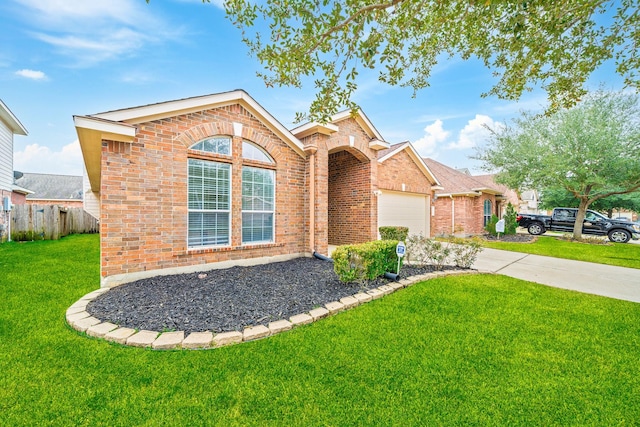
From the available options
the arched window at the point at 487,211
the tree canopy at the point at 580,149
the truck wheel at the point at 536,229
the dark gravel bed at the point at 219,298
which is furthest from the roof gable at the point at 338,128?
the truck wheel at the point at 536,229

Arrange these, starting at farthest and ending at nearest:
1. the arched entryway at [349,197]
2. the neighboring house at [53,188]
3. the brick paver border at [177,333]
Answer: the neighboring house at [53,188]
the arched entryway at [349,197]
the brick paver border at [177,333]

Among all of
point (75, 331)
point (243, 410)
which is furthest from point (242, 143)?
point (243, 410)

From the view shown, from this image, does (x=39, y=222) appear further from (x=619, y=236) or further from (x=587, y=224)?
(x=619, y=236)

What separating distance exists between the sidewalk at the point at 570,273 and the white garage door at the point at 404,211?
12.2 feet

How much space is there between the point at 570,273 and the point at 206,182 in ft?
32.1

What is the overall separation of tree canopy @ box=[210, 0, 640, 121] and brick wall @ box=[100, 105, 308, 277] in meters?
1.93

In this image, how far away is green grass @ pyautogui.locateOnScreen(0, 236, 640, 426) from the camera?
2.13 meters

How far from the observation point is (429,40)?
561 centimetres

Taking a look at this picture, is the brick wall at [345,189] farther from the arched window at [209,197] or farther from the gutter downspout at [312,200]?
the arched window at [209,197]

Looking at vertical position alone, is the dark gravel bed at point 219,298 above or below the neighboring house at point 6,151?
below

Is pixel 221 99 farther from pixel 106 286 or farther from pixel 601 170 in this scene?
pixel 601 170

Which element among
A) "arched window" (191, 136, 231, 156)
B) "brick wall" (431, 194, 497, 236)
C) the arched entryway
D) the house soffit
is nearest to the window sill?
"arched window" (191, 136, 231, 156)

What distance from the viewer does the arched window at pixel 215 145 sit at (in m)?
6.05

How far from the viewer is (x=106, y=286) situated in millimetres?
4965
